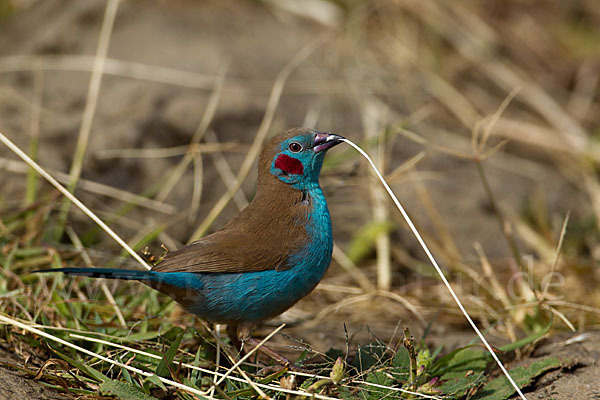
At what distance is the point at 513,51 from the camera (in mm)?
7250

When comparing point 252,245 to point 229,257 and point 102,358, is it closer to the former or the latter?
point 229,257

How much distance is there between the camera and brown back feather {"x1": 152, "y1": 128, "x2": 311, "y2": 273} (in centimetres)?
283

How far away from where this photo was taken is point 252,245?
2.90 meters

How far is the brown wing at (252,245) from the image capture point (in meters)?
2.83

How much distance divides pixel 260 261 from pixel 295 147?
1.86 feet

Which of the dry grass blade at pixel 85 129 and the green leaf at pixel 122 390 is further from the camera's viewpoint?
the dry grass blade at pixel 85 129

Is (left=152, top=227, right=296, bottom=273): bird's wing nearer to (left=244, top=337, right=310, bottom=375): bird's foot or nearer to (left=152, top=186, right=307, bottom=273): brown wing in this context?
(left=152, top=186, right=307, bottom=273): brown wing

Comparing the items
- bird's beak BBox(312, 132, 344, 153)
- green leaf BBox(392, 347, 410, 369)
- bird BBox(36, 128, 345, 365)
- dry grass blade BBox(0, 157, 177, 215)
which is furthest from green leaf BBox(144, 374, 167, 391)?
dry grass blade BBox(0, 157, 177, 215)

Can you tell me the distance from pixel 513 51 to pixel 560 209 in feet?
8.02

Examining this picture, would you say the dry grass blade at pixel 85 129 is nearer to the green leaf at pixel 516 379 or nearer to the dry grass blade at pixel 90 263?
the dry grass blade at pixel 90 263

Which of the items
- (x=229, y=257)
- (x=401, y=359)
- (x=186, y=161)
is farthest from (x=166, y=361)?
(x=186, y=161)

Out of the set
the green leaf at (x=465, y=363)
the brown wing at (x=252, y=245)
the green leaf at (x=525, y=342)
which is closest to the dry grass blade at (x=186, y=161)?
the brown wing at (x=252, y=245)

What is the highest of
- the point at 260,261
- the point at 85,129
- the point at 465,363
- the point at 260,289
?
the point at 85,129

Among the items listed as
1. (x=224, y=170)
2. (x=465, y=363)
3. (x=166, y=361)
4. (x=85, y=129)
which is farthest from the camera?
(x=224, y=170)
